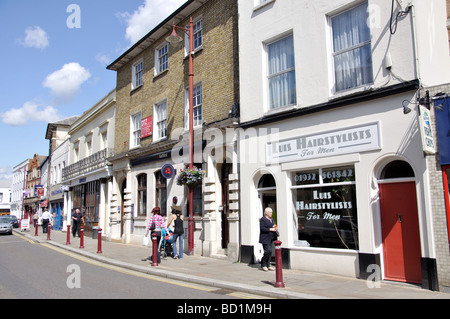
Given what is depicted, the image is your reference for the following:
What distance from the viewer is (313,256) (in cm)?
965

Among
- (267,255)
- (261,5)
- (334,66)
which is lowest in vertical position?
(267,255)

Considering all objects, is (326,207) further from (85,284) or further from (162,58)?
(162,58)

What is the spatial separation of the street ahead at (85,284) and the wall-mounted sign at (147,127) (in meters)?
7.65

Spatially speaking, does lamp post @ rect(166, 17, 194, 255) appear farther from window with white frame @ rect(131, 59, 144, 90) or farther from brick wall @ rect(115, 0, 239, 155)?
window with white frame @ rect(131, 59, 144, 90)

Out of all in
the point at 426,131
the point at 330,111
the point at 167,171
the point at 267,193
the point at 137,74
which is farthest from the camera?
the point at 137,74

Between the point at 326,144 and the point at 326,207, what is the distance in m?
1.66

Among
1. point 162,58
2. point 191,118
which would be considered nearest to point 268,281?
point 191,118

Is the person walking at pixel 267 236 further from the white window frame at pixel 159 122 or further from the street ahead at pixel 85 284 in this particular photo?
the white window frame at pixel 159 122

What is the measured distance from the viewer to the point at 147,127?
1795 cm

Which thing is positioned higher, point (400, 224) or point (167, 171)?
point (167, 171)

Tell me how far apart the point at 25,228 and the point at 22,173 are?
3945 centimetres

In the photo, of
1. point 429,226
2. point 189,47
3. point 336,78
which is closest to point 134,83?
point 189,47

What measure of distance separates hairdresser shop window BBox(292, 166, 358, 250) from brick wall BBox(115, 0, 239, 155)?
4.27 m
